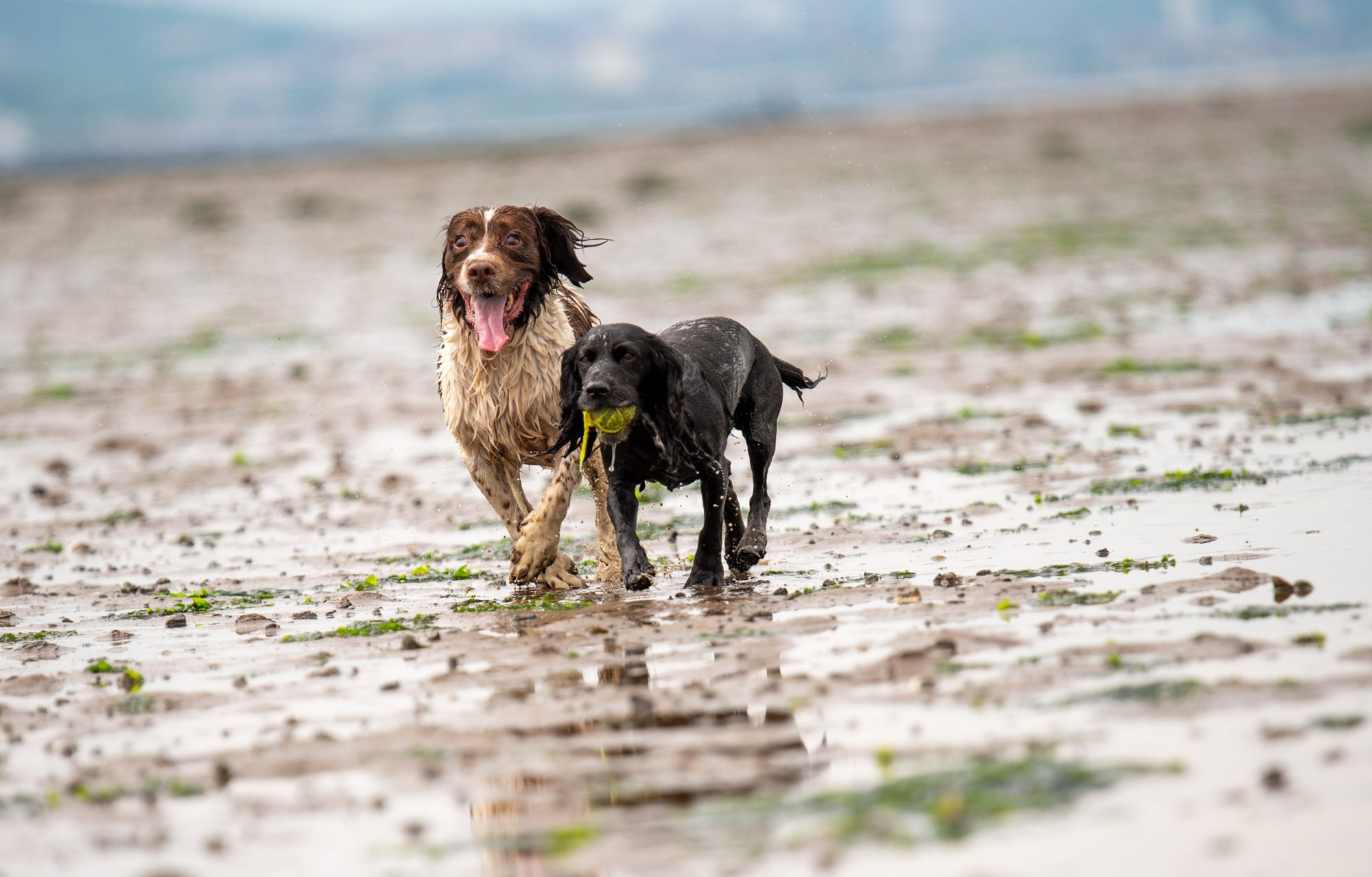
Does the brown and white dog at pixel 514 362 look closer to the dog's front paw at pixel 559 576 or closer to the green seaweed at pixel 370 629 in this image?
the dog's front paw at pixel 559 576

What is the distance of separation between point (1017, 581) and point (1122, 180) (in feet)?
92.3

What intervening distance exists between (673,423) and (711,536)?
55 cm

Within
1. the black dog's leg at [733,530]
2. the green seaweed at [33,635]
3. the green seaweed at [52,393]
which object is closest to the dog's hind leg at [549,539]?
the black dog's leg at [733,530]

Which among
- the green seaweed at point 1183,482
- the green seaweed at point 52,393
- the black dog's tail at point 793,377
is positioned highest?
the green seaweed at point 52,393

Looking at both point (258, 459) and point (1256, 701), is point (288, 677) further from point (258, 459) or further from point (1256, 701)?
point (258, 459)

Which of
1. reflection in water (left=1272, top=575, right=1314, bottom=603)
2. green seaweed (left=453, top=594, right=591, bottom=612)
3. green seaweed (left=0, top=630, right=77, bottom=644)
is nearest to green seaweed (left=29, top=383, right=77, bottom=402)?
green seaweed (left=0, top=630, right=77, bottom=644)

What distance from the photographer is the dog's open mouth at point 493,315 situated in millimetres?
7645

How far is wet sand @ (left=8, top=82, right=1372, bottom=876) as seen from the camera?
13.4ft

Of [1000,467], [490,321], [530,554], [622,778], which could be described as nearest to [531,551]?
[530,554]

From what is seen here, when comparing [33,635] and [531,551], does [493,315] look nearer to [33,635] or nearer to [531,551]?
[531,551]

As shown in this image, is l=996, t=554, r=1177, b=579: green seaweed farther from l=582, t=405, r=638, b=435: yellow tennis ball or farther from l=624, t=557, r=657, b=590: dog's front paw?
l=582, t=405, r=638, b=435: yellow tennis ball

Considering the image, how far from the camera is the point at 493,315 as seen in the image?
7.69m

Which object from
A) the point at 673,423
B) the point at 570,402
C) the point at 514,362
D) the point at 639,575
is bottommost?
the point at 639,575

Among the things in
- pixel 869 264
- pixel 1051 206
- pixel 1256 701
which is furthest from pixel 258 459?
pixel 1051 206
